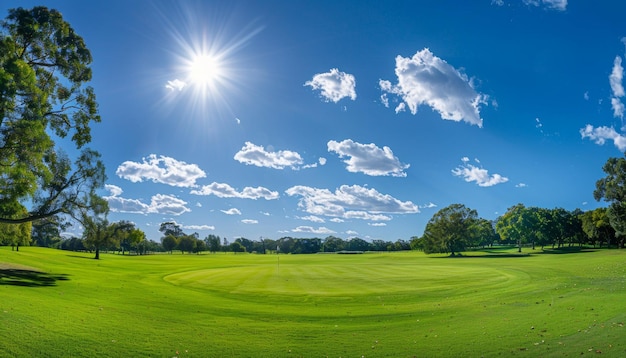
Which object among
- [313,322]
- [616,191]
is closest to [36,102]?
[313,322]

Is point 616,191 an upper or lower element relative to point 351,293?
upper

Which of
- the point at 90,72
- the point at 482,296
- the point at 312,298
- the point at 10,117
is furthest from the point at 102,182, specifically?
the point at 482,296

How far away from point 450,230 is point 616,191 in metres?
37.8

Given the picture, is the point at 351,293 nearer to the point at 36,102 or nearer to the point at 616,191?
the point at 36,102

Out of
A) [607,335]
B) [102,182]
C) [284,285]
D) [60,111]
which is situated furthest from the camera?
[102,182]

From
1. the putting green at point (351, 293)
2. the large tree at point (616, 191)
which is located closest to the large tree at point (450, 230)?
the large tree at point (616, 191)

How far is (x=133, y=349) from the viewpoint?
40.7 feet

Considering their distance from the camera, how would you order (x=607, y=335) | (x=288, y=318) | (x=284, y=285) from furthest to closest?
(x=284, y=285) → (x=288, y=318) → (x=607, y=335)

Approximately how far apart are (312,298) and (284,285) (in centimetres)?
792

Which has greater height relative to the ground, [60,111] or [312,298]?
[60,111]

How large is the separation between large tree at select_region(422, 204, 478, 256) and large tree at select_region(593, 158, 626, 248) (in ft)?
103

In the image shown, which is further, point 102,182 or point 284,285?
point 102,182

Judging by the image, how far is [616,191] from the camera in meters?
76.2

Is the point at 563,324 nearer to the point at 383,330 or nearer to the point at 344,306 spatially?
the point at 383,330
